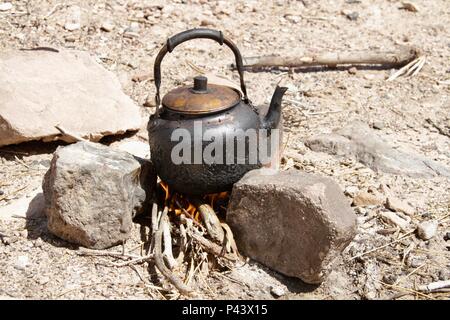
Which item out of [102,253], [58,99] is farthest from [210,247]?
[58,99]

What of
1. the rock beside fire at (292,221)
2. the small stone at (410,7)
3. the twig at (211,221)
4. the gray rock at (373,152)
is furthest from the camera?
the small stone at (410,7)

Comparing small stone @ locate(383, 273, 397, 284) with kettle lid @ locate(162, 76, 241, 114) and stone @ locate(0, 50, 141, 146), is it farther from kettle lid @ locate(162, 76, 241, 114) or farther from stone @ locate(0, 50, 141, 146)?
stone @ locate(0, 50, 141, 146)

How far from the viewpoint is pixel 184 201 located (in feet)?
13.2

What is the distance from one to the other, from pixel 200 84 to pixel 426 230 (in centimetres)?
176

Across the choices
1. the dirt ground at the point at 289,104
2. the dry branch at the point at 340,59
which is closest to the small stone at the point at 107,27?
the dirt ground at the point at 289,104

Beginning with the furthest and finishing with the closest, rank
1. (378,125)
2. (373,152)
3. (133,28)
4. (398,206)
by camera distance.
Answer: (133,28)
(378,125)
(373,152)
(398,206)

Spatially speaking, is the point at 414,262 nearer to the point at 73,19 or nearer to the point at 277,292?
the point at 277,292

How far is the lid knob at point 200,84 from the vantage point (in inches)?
147

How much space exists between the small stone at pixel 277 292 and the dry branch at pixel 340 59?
10.1ft

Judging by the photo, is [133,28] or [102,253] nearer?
[102,253]

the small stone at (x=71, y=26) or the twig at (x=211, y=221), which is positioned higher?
the small stone at (x=71, y=26)

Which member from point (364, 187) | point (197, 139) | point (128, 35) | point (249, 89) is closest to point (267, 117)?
point (197, 139)

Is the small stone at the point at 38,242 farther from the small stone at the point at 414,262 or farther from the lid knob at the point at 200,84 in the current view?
the small stone at the point at 414,262

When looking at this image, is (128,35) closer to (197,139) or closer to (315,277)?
(197,139)
